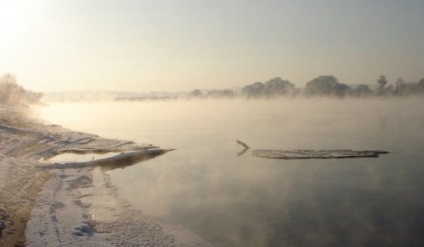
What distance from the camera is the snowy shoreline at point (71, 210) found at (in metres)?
16.1

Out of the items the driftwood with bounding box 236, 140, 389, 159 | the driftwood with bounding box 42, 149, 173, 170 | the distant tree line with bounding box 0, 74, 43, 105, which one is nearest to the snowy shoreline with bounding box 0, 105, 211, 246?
the driftwood with bounding box 42, 149, 173, 170

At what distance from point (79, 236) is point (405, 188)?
740 inches

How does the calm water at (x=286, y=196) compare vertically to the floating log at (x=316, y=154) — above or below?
below

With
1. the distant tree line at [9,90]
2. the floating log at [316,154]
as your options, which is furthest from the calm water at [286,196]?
the distant tree line at [9,90]

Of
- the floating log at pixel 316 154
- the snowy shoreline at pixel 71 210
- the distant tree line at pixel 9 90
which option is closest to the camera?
the snowy shoreline at pixel 71 210

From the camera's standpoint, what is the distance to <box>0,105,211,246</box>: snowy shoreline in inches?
635

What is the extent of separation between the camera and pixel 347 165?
32.1 meters

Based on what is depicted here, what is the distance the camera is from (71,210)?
64.9 ft

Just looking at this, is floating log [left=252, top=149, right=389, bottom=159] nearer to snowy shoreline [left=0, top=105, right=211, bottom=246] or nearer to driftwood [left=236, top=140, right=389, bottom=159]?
driftwood [left=236, top=140, right=389, bottom=159]

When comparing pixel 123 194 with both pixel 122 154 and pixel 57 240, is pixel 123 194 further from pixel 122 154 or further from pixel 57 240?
pixel 122 154

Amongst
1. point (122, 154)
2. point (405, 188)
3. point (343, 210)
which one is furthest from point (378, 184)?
point (122, 154)

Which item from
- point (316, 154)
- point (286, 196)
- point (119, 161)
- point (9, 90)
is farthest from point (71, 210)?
point (9, 90)

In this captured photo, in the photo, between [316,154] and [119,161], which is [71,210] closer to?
[119,161]

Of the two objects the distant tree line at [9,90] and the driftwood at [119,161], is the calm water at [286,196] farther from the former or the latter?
the distant tree line at [9,90]
